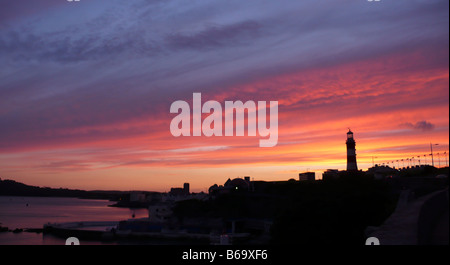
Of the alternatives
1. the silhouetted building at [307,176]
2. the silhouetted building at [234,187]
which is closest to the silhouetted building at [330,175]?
the silhouetted building at [307,176]

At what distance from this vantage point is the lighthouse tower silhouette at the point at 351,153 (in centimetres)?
3479

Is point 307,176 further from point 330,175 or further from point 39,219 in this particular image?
point 39,219

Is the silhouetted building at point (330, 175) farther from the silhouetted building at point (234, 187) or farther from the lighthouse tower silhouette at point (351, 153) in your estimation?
the silhouetted building at point (234, 187)

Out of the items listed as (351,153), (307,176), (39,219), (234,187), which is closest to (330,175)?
(307,176)

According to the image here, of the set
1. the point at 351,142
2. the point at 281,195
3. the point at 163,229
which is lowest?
the point at 163,229

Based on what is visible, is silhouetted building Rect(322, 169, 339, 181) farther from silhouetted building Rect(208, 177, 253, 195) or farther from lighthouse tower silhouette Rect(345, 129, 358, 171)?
silhouetted building Rect(208, 177, 253, 195)

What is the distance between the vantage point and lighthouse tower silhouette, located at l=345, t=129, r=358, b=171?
34.8 meters

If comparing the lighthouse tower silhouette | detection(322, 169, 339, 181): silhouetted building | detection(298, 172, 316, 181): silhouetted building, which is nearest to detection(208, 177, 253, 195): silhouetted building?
detection(298, 172, 316, 181): silhouetted building

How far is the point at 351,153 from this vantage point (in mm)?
35062
